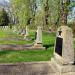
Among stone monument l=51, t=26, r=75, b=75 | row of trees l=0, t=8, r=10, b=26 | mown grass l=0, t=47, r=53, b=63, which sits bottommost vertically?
mown grass l=0, t=47, r=53, b=63

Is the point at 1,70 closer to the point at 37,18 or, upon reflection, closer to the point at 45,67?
the point at 45,67

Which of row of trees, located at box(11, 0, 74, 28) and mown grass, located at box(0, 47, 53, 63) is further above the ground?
row of trees, located at box(11, 0, 74, 28)

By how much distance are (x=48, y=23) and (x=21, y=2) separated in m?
7.19

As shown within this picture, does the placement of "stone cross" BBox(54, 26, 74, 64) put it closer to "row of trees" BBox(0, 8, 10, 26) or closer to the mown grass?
the mown grass

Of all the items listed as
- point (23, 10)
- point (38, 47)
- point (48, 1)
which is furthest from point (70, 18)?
point (38, 47)

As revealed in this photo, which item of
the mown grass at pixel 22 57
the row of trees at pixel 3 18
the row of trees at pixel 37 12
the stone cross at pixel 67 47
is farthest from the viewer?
the row of trees at pixel 3 18

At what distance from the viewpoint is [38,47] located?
56.6 feet

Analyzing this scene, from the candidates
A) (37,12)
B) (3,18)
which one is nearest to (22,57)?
(37,12)

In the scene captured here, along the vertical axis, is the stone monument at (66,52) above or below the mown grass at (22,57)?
above

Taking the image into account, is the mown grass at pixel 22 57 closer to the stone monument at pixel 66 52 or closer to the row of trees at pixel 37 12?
the stone monument at pixel 66 52

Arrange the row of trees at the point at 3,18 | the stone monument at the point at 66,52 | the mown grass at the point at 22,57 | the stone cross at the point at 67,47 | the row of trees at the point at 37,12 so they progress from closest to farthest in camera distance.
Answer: the stone monument at the point at 66,52, the stone cross at the point at 67,47, the mown grass at the point at 22,57, the row of trees at the point at 37,12, the row of trees at the point at 3,18

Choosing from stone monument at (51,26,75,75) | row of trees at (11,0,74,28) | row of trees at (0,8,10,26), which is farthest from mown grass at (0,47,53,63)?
row of trees at (0,8,10,26)

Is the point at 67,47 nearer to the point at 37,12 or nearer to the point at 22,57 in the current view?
the point at 22,57

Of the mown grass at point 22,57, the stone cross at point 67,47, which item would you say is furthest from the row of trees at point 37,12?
the stone cross at point 67,47
